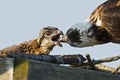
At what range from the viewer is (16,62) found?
14.3 ft

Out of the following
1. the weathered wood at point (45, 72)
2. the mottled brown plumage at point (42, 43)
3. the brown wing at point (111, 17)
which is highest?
the brown wing at point (111, 17)

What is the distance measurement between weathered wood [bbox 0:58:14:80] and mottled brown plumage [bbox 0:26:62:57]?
1.34 meters

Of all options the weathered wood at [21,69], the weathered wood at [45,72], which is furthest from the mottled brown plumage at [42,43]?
the weathered wood at [21,69]

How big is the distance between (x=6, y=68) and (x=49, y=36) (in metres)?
1.93

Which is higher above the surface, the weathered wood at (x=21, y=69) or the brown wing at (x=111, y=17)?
the brown wing at (x=111, y=17)

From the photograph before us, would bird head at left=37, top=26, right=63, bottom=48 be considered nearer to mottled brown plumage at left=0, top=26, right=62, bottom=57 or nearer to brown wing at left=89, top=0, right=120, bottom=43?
mottled brown plumage at left=0, top=26, right=62, bottom=57

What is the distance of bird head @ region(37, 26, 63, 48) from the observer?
6039mm

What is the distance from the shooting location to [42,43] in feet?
22.0

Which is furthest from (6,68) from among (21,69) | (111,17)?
(111,17)

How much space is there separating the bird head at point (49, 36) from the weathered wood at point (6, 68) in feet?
4.82

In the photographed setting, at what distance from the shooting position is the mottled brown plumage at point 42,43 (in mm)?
6070

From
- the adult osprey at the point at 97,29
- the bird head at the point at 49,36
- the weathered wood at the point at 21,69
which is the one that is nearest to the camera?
the weathered wood at the point at 21,69

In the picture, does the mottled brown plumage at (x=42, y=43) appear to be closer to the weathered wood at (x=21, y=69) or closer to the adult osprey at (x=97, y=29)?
the adult osprey at (x=97, y=29)

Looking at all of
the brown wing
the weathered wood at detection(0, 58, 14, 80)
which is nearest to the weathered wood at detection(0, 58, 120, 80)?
the weathered wood at detection(0, 58, 14, 80)
